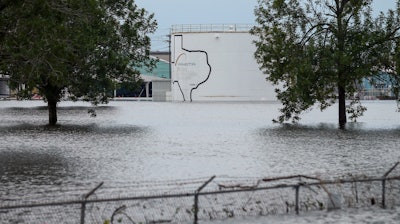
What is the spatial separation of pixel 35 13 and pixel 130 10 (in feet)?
63.3

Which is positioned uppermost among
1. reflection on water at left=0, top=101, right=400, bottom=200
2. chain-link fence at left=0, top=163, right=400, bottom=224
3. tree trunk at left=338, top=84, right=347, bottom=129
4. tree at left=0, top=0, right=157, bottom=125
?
tree at left=0, top=0, right=157, bottom=125

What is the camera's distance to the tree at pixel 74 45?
25391mm

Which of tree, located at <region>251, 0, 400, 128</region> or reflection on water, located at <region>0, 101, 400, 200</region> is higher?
tree, located at <region>251, 0, 400, 128</region>

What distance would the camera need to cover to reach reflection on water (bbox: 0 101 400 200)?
2023 centimetres

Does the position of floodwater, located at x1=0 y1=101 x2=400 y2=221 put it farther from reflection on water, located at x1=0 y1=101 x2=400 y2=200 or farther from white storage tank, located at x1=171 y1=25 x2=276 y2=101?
white storage tank, located at x1=171 y1=25 x2=276 y2=101

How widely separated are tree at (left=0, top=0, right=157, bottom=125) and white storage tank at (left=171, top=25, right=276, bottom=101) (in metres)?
50.7

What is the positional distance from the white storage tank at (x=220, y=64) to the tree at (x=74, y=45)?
50.7 meters

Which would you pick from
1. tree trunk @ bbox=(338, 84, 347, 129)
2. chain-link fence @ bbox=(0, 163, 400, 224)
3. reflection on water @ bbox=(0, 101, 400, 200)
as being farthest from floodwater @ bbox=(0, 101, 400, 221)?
chain-link fence @ bbox=(0, 163, 400, 224)

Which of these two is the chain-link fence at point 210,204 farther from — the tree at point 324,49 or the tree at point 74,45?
the tree at point 324,49

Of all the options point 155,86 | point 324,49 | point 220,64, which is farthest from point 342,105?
point 155,86

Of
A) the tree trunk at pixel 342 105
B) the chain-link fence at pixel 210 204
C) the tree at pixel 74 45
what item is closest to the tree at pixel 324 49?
the tree trunk at pixel 342 105

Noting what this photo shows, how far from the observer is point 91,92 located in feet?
135

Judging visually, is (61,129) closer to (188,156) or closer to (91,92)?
(91,92)

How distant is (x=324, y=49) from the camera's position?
128 ft
